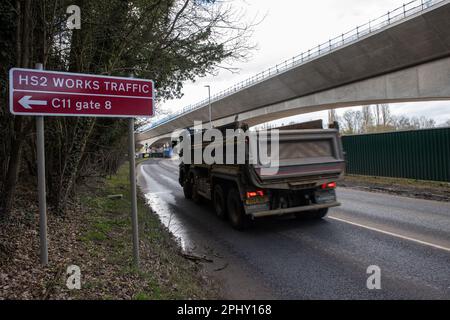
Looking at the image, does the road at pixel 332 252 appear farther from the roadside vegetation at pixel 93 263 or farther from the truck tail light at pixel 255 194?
the truck tail light at pixel 255 194

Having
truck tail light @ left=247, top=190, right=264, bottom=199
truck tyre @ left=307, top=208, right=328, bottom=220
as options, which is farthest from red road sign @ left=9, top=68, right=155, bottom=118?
truck tyre @ left=307, top=208, right=328, bottom=220

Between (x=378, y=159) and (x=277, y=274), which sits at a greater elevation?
(x=378, y=159)

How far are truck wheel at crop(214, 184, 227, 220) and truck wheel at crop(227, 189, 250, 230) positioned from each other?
1.44 ft

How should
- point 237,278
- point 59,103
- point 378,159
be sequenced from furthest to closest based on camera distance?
A: 1. point 378,159
2. point 237,278
3. point 59,103

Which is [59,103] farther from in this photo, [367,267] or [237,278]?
[367,267]

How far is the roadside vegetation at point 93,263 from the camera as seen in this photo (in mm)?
3578

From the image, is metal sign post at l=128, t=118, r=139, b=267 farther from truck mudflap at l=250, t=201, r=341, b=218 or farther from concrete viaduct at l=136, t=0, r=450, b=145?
concrete viaduct at l=136, t=0, r=450, b=145

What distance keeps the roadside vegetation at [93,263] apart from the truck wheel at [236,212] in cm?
158

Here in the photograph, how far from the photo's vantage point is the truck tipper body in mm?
6570

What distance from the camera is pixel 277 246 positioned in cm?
598

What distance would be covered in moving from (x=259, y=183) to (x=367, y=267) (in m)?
2.58

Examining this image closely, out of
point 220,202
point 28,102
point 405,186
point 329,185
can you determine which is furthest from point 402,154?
point 28,102

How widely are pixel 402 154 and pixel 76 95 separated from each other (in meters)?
14.9
